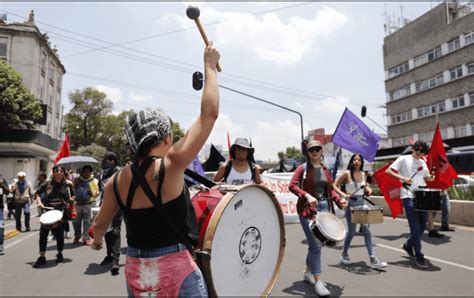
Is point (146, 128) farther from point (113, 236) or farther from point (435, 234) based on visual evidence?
point (435, 234)

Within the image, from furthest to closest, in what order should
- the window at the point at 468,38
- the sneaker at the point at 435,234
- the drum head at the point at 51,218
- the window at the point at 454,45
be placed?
the window at the point at 454,45 < the window at the point at 468,38 < the sneaker at the point at 435,234 < the drum head at the point at 51,218

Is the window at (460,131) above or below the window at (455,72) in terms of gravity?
below

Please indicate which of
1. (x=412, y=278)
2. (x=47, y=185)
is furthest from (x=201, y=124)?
(x=47, y=185)

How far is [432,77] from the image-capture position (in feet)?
124

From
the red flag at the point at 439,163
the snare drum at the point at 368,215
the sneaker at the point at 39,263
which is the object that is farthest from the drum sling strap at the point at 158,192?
the red flag at the point at 439,163

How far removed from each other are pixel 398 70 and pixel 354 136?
40.8 m

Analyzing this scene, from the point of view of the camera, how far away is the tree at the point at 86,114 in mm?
53938

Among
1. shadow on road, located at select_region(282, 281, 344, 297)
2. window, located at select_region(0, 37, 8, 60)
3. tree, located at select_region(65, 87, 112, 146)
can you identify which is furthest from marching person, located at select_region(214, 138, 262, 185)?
tree, located at select_region(65, 87, 112, 146)

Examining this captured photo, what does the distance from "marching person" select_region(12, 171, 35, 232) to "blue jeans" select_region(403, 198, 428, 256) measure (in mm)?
10422

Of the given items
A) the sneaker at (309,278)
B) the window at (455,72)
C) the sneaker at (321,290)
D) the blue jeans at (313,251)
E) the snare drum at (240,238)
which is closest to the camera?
the snare drum at (240,238)

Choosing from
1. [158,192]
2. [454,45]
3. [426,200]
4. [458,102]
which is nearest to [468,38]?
[454,45]

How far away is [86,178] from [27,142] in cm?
2813

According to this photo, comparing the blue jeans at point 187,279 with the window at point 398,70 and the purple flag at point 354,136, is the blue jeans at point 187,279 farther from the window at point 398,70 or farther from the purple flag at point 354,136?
the window at point 398,70

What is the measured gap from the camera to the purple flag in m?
7.07
